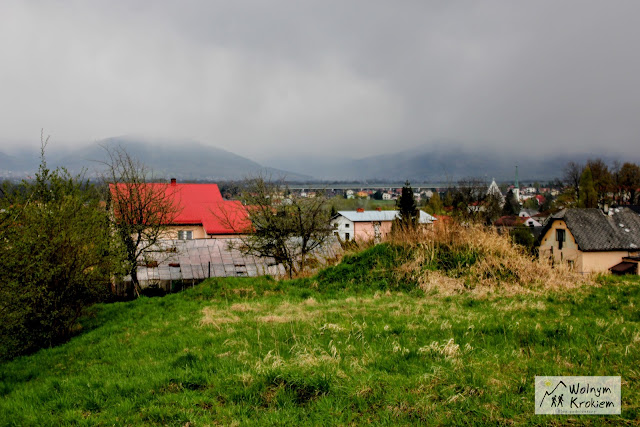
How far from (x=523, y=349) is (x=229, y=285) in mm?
9416

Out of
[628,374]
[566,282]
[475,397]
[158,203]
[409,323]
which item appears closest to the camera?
[475,397]

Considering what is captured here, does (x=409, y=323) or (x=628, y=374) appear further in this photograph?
(x=409, y=323)

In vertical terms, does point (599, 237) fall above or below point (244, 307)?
below

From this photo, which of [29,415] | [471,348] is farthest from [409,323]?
[29,415]

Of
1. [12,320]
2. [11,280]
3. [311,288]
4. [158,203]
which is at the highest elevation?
[158,203]

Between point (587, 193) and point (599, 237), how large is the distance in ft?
108

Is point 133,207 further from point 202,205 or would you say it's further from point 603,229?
point 603,229

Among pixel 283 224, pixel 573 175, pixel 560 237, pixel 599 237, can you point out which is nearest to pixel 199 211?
pixel 283 224

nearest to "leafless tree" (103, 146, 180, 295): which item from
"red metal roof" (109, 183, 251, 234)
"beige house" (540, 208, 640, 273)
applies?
"red metal roof" (109, 183, 251, 234)

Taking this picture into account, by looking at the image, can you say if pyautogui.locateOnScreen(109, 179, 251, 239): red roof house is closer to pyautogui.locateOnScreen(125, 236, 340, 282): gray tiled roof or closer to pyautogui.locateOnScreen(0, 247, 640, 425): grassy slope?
pyautogui.locateOnScreen(125, 236, 340, 282): gray tiled roof

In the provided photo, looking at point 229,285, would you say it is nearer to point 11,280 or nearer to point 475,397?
point 11,280

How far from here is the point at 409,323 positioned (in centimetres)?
712

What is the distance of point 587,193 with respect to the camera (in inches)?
2734

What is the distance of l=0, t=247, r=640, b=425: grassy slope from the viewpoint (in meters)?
4.05
